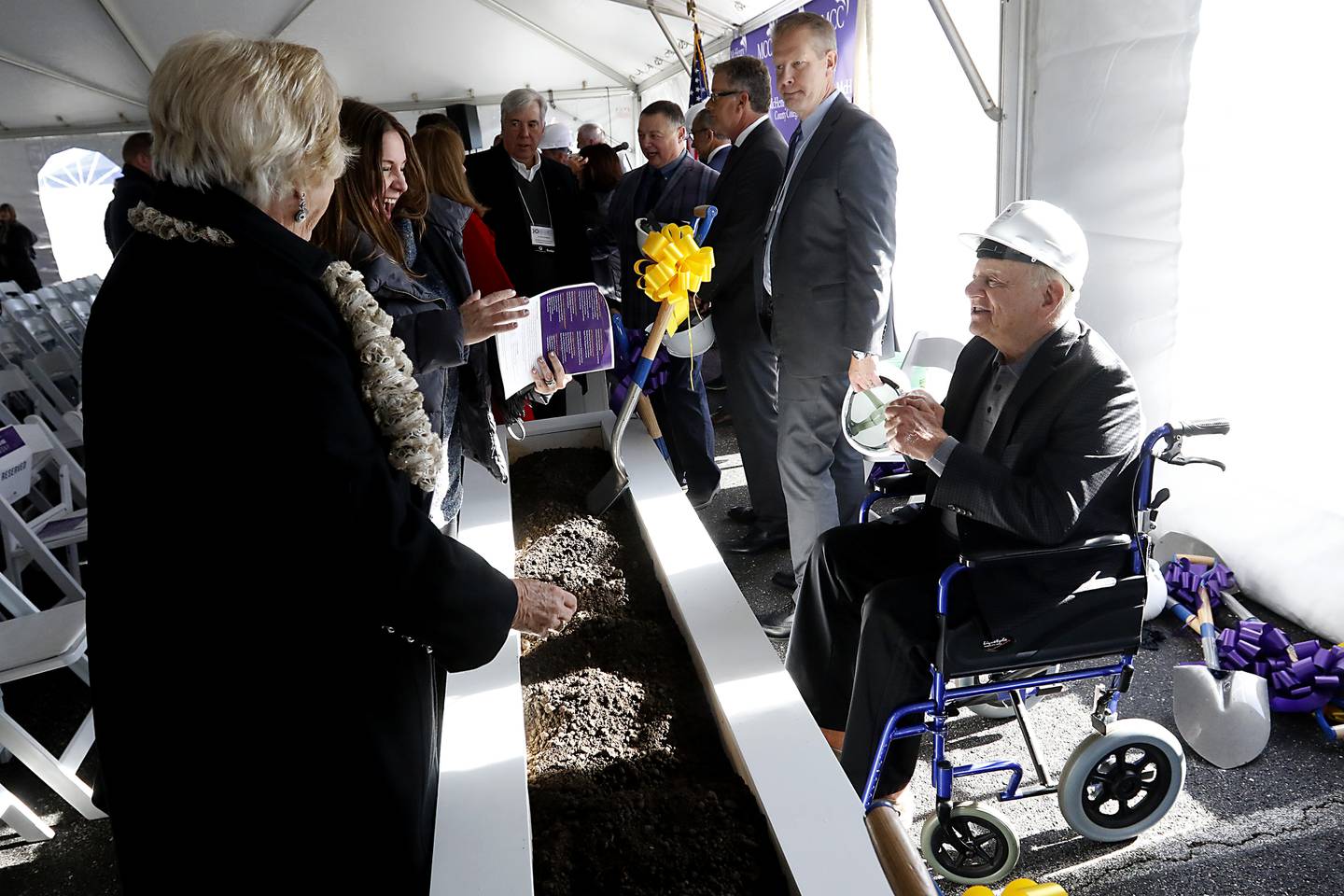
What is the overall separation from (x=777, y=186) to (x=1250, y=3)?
1.39m

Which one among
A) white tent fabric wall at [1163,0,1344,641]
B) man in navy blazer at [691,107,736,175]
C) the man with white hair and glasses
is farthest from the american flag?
white tent fabric wall at [1163,0,1344,641]

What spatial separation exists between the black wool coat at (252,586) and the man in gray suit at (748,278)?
2.08 meters

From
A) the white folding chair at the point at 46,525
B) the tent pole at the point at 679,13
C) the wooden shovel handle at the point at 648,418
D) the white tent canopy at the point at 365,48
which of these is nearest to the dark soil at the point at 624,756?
the wooden shovel handle at the point at 648,418

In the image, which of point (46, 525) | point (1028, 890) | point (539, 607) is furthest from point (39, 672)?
point (1028, 890)

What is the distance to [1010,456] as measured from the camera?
175cm

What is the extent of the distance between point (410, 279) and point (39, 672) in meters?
1.42

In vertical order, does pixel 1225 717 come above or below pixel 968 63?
below

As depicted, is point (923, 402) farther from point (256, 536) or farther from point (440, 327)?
point (256, 536)

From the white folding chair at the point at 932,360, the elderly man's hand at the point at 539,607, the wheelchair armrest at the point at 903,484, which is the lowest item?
the white folding chair at the point at 932,360

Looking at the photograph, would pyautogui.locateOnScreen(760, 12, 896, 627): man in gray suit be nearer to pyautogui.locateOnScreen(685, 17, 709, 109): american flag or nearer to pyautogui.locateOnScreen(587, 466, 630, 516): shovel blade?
pyautogui.locateOnScreen(587, 466, 630, 516): shovel blade

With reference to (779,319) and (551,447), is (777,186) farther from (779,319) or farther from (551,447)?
(551,447)

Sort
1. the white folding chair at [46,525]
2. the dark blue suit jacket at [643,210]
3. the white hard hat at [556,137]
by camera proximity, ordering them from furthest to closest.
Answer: the white hard hat at [556,137] < the dark blue suit jacket at [643,210] < the white folding chair at [46,525]

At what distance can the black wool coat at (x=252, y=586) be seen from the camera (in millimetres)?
844

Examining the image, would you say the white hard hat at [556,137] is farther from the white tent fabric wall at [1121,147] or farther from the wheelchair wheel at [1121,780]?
the wheelchair wheel at [1121,780]
